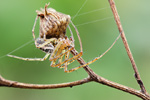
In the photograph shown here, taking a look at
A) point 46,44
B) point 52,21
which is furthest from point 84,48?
point 52,21

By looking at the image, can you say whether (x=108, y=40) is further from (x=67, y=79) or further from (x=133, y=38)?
(x=67, y=79)

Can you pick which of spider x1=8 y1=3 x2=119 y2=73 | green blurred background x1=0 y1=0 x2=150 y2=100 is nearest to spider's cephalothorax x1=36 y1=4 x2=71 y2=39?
spider x1=8 y1=3 x2=119 y2=73

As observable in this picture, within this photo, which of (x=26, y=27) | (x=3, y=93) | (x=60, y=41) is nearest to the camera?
(x=60, y=41)

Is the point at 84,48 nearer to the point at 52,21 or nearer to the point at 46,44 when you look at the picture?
the point at 46,44

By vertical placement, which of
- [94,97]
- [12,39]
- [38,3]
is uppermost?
[38,3]

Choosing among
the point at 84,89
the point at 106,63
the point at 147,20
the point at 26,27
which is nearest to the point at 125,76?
the point at 106,63

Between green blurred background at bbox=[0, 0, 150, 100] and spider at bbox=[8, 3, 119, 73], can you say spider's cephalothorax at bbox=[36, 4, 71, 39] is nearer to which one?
spider at bbox=[8, 3, 119, 73]
